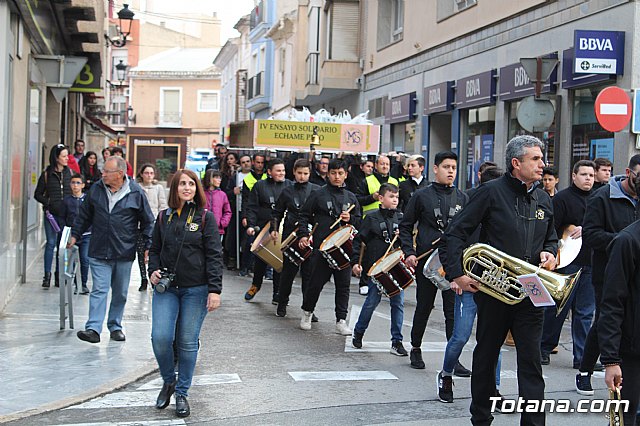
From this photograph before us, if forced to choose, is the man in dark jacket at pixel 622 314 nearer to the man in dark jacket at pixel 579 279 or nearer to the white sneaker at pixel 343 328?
the man in dark jacket at pixel 579 279

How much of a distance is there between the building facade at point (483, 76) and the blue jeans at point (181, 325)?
8590 mm

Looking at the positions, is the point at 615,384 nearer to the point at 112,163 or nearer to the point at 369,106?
the point at 112,163

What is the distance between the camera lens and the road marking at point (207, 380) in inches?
324

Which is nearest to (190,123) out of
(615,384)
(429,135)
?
(429,135)

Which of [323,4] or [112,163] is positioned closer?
[112,163]

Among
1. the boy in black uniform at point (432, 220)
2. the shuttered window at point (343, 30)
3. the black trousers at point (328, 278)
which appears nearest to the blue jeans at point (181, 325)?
the boy in black uniform at point (432, 220)

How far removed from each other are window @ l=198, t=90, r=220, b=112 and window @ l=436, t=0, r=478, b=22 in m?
52.7

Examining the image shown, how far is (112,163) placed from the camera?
32.2 ft

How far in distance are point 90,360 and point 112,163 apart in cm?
199

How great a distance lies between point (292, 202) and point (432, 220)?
384 centimetres

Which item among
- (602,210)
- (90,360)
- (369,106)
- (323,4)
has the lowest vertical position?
(90,360)

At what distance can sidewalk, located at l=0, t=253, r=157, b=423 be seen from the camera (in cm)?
767

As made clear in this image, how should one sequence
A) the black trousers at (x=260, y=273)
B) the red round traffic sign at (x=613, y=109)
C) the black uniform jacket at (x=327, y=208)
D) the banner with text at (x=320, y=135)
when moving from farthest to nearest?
the banner with text at (x=320, y=135), the black trousers at (x=260, y=273), the red round traffic sign at (x=613, y=109), the black uniform jacket at (x=327, y=208)

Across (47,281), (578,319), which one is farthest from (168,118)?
Answer: (578,319)
